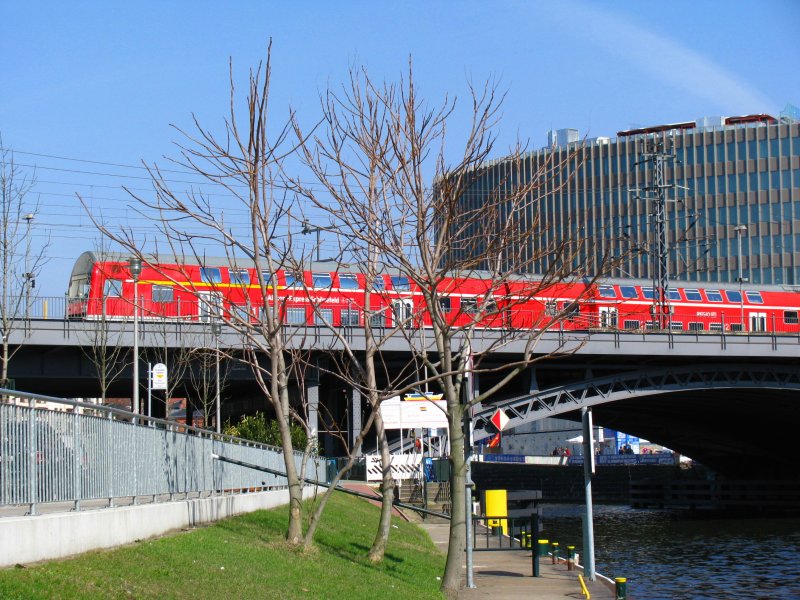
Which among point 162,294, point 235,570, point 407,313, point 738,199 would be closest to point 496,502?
point 407,313

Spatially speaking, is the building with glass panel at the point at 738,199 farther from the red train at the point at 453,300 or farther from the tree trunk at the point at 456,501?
the tree trunk at the point at 456,501

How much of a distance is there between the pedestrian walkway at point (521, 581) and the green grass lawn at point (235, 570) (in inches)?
36.1

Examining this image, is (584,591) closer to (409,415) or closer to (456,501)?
(456,501)

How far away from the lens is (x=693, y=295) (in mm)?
Result: 63531

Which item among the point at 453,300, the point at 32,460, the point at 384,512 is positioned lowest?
the point at 384,512

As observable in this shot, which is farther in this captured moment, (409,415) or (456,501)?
(409,415)

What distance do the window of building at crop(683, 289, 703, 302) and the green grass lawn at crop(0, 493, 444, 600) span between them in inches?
1658

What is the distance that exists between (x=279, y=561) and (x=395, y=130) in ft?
26.7

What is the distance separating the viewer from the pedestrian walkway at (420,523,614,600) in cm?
1941

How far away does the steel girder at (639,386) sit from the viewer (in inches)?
2286

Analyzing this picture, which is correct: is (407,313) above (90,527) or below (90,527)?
above

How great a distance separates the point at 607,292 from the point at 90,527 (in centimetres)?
4814

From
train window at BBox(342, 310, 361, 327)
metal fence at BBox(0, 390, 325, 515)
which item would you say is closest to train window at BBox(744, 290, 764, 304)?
train window at BBox(342, 310, 361, 327)

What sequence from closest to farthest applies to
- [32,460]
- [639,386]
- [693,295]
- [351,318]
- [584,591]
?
[32,460] → [584,591] → [351,318] → [639,386] → [693,295]
